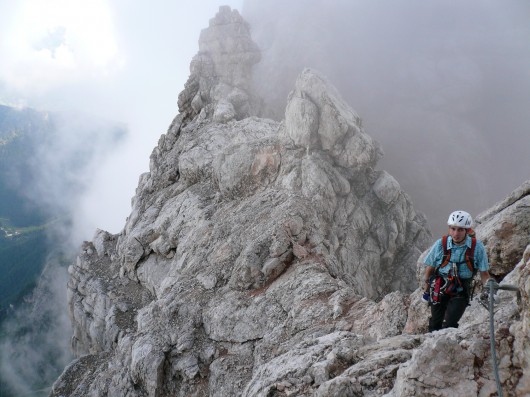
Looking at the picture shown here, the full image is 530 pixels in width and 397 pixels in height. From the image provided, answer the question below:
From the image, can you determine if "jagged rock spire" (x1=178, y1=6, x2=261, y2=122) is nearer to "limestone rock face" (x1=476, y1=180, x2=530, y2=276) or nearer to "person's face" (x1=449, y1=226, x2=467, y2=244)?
"limestone rock face" (x1=476, y1=180, x2=530, y2=276)

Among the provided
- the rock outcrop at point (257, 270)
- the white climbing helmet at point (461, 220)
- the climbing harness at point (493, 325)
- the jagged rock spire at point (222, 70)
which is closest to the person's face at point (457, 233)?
the white climbing helmet at point (461, 220)

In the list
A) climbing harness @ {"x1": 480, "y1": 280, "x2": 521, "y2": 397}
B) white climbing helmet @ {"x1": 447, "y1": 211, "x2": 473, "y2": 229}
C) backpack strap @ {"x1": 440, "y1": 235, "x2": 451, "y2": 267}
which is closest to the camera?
climbing harness @ {"x1": 480, "y1": 280, "x2": 521, "y2": 397}

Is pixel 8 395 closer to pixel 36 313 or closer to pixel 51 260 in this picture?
pixel 36 313

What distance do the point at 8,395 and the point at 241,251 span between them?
356 feet

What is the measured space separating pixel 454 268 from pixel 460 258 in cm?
30

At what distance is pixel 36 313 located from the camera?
334ft

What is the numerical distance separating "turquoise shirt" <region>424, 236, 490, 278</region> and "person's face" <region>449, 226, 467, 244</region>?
0.15 metres

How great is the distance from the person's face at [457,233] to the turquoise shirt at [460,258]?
15cm

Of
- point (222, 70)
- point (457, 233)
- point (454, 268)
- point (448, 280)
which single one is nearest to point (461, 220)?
point (457, 233)

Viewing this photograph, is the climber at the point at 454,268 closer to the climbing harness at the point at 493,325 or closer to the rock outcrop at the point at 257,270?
the rock outcrop at the point at 257,270

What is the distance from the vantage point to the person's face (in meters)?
9.66

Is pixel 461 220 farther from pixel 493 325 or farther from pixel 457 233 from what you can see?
pixel 493 325

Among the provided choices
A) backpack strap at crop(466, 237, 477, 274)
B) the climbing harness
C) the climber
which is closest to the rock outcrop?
the climbing harness

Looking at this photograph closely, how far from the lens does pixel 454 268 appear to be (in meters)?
9.91
